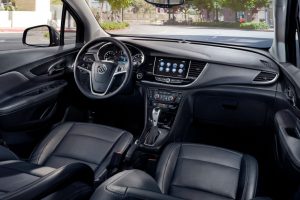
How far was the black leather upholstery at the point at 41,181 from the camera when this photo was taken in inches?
49.6

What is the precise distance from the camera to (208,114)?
11.0ft

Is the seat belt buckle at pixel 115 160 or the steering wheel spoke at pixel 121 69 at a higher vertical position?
the steering wheel spoke at pixel 121 69

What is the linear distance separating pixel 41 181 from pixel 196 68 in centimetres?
210

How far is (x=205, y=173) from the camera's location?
99.0 inches

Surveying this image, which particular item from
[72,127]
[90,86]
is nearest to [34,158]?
[72,127]

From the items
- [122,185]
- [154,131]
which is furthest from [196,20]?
[122,185]

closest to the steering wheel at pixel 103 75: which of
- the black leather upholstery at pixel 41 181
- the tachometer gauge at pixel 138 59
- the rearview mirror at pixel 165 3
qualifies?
the tachometer gauge at pixel 138 59

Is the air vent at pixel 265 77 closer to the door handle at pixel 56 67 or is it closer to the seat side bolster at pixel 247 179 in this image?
the seat side bolster at pixel 247 179

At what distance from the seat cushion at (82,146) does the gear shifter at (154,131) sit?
0.33m

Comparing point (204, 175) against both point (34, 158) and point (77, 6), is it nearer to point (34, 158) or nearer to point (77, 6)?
point (34, 158)

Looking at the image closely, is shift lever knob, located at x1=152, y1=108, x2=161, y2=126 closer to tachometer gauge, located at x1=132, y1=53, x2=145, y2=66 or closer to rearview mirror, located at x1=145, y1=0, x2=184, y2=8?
tachometer gauge, located at x1=132, y1=53, x2=145, y2=66

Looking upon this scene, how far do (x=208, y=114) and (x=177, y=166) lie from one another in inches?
34.7

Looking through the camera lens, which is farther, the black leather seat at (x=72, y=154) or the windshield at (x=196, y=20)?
the windshield at (x=196, y=20)

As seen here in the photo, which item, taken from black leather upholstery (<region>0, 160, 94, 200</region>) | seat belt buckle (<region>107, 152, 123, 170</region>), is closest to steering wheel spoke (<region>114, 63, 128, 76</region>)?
seat belt buckle (<region>107, 152, 123, 170</region>)
